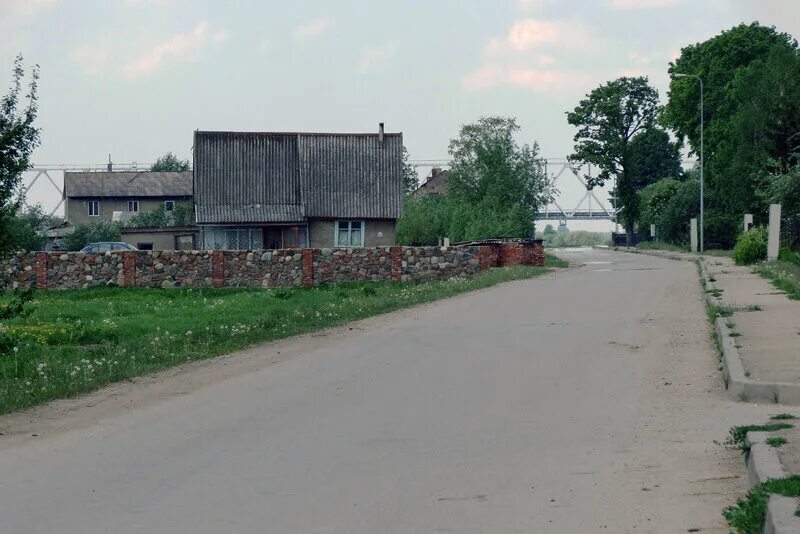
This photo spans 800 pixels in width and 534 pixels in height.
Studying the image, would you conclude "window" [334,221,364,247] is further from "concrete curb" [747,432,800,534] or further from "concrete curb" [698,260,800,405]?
"concrete curb" [747,432,800,534]

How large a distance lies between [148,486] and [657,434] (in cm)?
426

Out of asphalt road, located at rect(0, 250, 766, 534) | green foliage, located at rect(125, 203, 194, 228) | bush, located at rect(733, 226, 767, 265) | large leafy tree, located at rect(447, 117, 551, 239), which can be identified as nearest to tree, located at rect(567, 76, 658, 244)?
large leafy tree, located at rect(447, 117, 551, 239)

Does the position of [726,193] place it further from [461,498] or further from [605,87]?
[461,498]

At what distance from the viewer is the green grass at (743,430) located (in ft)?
30.4

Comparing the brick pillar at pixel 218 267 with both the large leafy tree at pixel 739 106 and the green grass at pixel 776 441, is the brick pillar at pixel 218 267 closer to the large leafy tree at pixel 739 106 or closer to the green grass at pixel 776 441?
the large leafy tree at pixel 739 106

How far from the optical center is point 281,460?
9305 mm

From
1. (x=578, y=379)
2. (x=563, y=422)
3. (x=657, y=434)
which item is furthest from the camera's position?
(x=578, y=379)

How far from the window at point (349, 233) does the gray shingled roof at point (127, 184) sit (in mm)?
55214

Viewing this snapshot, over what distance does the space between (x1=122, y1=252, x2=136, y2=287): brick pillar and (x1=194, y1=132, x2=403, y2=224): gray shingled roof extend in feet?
55.8

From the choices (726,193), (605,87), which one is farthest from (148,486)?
(605,87)

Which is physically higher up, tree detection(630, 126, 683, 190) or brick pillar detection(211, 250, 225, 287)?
tree detection(630, 126, 683, 190)

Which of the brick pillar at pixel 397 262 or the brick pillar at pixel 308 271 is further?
the brick pillar at pixel 397 262

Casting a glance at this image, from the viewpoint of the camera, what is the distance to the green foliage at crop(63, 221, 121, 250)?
84.5m

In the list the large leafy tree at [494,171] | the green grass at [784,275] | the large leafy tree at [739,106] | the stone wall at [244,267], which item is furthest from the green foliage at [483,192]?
the green grass at [784,275]
